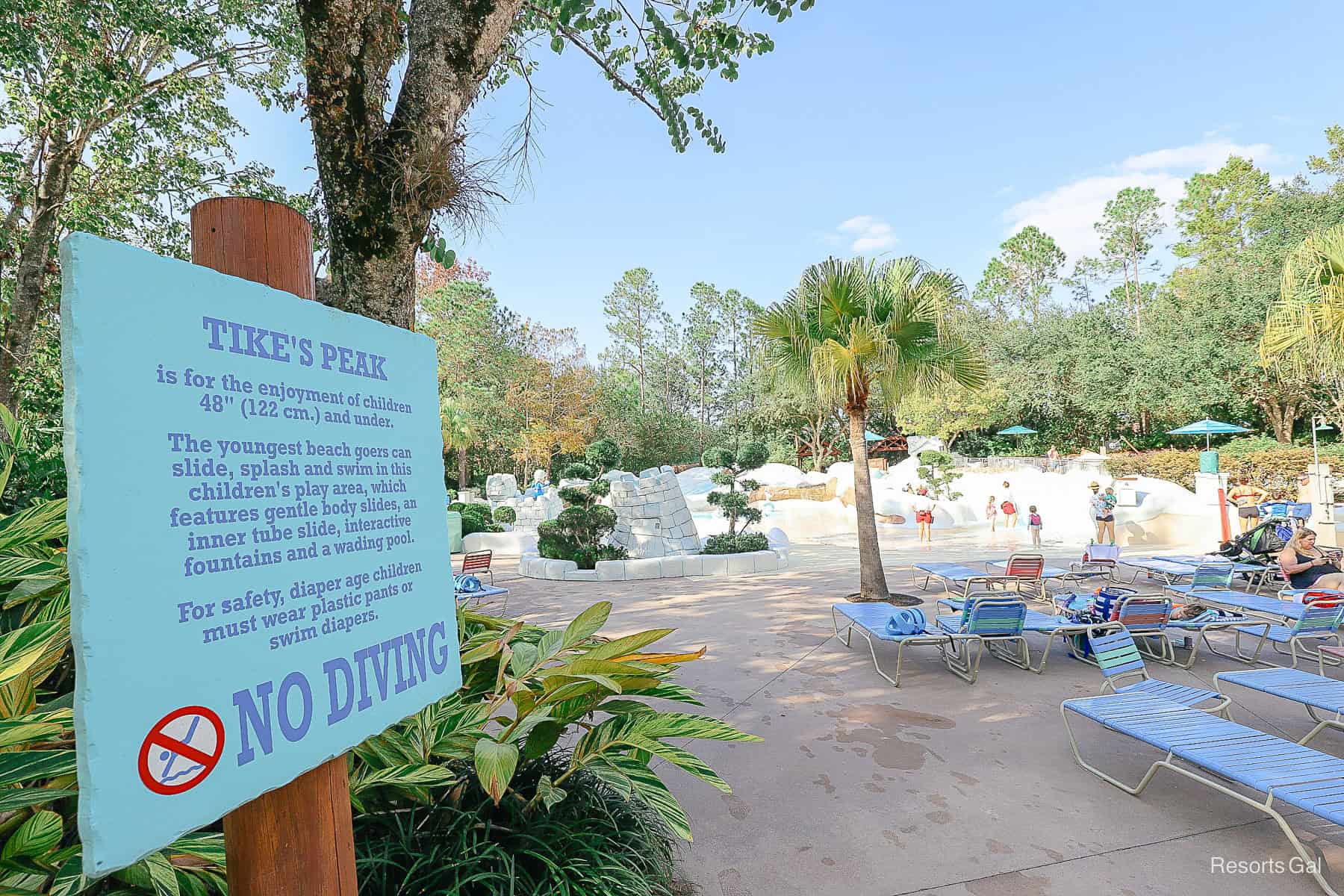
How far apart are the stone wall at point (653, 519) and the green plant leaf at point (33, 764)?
1161 centimetres

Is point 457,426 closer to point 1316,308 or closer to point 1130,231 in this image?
point 1316,308

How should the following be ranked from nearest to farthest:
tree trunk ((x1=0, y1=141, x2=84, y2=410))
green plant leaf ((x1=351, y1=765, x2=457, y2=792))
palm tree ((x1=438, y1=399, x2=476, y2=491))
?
1. green plant leaf ((x1=351, y1=765, x2=457, y2=792))
2. tree trunk ((x1=0, y1=141, x2=84, y2=410))
3. palm tree ((x1=438, y1=399, x2=476, y2=491))

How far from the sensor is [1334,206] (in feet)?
79.9

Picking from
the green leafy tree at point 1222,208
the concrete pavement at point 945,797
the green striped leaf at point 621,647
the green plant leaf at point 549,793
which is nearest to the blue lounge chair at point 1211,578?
the concrete pavement at point 945,797

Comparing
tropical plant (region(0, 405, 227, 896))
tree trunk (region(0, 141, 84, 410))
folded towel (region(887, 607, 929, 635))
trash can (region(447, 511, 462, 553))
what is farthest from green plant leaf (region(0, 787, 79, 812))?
trash can (region(447, 511, 462, 553))

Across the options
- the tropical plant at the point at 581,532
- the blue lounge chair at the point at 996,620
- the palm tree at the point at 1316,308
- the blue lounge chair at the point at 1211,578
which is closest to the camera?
the blue lounge chair at the point at 996,620

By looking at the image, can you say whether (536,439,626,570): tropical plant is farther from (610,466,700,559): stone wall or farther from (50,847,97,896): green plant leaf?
(50,847,97,896): green plant leaf

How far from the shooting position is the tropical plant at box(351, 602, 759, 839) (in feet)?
7.16

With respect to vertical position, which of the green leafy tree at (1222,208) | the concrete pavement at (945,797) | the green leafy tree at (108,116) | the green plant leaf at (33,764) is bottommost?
the concrete pavement at (945,797)

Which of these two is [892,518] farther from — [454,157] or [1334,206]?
[1334,206]

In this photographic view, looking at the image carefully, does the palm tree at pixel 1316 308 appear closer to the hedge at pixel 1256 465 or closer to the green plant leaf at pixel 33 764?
the green plant leaf at pixel 33 764

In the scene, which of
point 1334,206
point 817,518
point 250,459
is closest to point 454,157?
point 250,459

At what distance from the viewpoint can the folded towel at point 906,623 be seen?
553 cm

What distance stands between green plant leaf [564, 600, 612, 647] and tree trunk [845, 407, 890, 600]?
6168 millimetres
